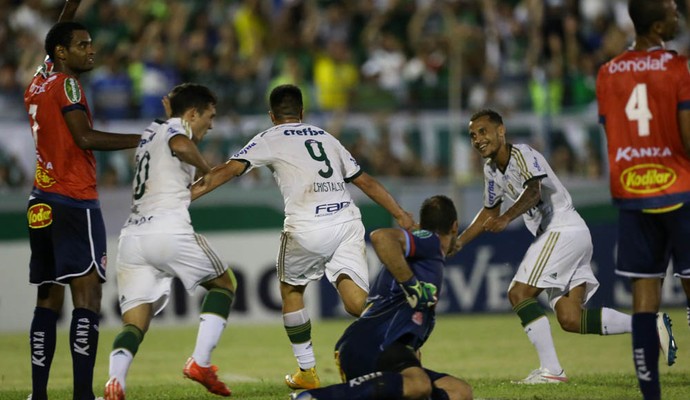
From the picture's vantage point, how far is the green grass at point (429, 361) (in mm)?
8945

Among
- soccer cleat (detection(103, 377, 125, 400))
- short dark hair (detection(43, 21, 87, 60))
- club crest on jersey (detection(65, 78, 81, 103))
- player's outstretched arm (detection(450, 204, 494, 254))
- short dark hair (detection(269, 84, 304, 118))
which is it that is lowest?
soccer cleat (detection(103, 377, 125, 400))

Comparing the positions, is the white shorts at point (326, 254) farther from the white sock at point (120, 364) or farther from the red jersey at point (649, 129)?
the red jersey at point (649, 129)

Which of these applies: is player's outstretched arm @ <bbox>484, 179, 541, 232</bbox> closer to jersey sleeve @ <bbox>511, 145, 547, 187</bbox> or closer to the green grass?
jersey sleeve @ <bbox>511, 145, 547, 187</bbox>

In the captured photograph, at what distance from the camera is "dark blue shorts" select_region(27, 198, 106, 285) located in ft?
26.0

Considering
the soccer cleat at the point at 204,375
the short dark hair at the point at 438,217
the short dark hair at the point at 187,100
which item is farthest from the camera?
the short dark hair at the point at 187,100

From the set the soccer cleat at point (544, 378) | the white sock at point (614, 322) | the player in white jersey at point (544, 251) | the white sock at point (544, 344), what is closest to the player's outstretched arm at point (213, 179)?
the player in white jersey at point (544, 251)

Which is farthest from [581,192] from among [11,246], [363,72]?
[11,246]

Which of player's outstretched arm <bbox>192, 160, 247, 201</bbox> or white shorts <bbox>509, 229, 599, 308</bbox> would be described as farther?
white shorts <bbox>509, 229, 599, 308</bbox>

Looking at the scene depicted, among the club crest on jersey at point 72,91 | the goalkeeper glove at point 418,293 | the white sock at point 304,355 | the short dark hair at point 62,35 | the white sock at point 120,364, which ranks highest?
the short dark hair at point 62,35

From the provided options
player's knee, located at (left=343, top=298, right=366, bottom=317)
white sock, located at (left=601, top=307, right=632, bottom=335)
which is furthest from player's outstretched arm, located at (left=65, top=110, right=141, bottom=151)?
white sock, located at (left=601, top=307, right=632, bottom=335)

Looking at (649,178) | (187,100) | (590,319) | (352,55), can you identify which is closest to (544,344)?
(590,319)

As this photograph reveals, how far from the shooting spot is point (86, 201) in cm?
812

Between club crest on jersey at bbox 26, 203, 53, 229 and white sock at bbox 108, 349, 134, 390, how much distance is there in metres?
1.04

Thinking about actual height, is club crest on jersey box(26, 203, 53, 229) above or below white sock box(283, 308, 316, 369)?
above
